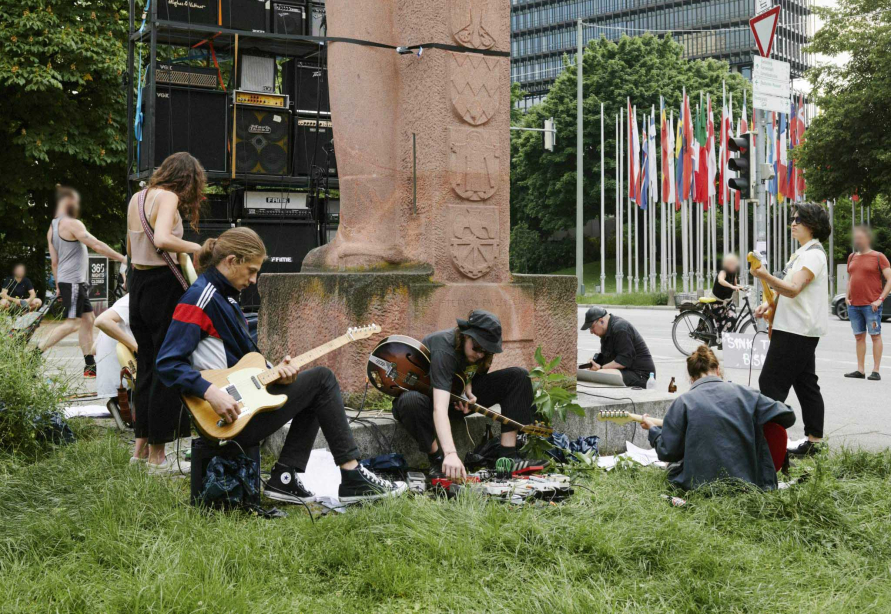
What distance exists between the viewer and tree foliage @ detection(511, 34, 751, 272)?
46500mm

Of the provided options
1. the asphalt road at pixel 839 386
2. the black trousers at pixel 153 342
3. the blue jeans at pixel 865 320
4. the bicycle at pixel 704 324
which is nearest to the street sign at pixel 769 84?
the blue jeans at pixel 865 320

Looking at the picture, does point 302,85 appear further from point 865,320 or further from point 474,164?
point 865,320

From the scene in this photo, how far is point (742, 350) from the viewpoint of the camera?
7.25 m

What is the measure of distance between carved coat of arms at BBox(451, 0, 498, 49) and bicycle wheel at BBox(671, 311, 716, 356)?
8.24 metres

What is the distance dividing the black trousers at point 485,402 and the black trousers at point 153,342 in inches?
47.9

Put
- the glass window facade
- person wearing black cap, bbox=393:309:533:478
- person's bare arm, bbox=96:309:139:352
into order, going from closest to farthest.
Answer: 1. person wearing black cap, bbox=393:309:533:478
2. person's bare arm, bbox=96:309:139:352
3. the glass window facade

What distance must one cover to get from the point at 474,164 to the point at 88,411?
3.43 m

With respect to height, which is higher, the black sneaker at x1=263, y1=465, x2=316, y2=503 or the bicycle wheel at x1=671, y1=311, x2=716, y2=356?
the bicycle wheel at x1=671, y1=311, x2=716, y2=356

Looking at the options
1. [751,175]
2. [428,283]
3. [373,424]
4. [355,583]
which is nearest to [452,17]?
[428,283]

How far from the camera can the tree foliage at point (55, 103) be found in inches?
747

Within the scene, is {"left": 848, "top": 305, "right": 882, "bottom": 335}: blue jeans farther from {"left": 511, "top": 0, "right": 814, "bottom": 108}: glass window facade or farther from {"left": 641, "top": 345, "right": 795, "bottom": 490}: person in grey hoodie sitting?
{"left": 511, "top": 0, "right": 814, "bottom": 108}: glass window facade

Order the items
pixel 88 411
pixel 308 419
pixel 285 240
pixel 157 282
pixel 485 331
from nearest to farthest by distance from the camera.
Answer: pixel 308 419 → pixel 485 331 → pixel 157 282 → pixel 88 411 → pixel 285 240

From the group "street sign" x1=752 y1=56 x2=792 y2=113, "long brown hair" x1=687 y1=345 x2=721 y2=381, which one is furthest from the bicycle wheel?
"long brown hair" x1=687 y1=345 x2=721 y2=381

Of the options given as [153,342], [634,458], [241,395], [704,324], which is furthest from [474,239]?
[704,324]
